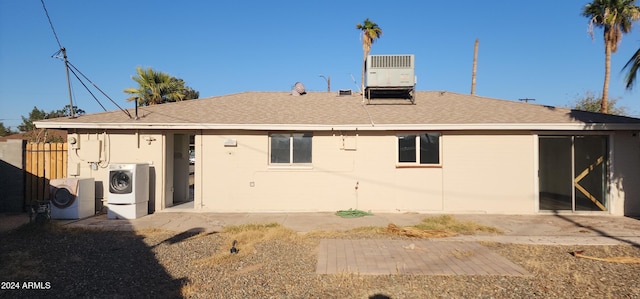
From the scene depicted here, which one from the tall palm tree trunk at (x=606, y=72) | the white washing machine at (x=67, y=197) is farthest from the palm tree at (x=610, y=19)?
the white washing machine at (x=67, y=197)

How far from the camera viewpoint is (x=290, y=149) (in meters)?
10.3

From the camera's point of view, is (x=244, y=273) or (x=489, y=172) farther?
(x=489, y=172)

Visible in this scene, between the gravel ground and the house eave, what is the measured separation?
363 centimetres

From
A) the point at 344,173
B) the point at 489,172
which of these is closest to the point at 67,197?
the point at 344,173

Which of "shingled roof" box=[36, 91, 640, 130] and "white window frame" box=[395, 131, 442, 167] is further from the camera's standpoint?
"white window frame" box=[395, 131, 442, 167]

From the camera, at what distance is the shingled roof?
9.66 meters

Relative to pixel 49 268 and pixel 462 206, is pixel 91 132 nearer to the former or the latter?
pixel 49 268

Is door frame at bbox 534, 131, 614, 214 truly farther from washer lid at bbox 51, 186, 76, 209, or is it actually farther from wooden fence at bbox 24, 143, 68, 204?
wooden fence at bbox 24, 143, 68, 204

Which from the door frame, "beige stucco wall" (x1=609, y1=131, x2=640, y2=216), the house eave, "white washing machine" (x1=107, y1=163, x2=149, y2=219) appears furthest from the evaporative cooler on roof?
"white washing machine" (x1=107, y1=163, x2=149, y2=219)

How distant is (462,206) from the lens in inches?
397

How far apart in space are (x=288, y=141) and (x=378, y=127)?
2.69 m

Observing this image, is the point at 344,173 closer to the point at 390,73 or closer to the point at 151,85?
the point at 390,73

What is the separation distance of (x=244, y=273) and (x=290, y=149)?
5.58m

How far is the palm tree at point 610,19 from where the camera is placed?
17266mm
